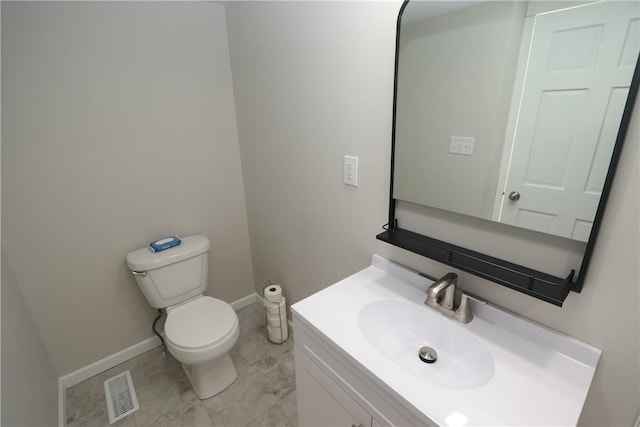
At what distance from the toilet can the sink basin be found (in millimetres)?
891

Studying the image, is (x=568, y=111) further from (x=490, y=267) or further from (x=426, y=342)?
(x=426, y=342)

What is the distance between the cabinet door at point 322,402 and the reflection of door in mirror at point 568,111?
742mm

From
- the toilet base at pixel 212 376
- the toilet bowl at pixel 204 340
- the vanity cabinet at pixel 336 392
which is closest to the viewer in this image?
the vanity cabinet at pixel 336 392

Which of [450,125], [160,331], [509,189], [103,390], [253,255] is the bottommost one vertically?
[103,390]

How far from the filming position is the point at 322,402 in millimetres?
1064

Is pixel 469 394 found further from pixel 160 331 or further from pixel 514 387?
pixel 160 331

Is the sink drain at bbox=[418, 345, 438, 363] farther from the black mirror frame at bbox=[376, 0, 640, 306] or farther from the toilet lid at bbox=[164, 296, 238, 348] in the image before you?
the toilet lid at bbox=[164, 296, 238, 348]

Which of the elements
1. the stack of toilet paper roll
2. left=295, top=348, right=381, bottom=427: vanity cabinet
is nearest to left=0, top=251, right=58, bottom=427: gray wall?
left=295, top=348, right=381, bottom=427: vanity cabinet

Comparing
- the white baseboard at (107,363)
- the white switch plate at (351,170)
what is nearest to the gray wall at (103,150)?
the white baseboard at (107,363)

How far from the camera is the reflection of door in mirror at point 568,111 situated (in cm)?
67

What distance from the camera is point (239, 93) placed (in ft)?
6.24

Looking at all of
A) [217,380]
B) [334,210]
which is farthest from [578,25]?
[217,380]

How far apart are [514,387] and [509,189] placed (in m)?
0.52

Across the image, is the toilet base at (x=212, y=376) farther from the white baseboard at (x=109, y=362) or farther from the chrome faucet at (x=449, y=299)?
the chrome faucet at (x=449, y=299)
